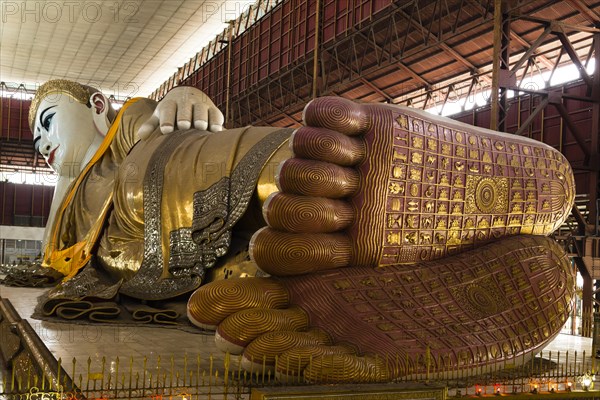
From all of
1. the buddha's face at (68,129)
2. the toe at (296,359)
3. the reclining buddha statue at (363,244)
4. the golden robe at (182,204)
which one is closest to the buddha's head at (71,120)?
the buddha's face at (68,129)

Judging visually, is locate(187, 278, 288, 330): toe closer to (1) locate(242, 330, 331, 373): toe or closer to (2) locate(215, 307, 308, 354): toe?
(2) locate(215, 307, 308, 354): toe

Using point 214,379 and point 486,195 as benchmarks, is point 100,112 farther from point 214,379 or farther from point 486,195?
point 214,379

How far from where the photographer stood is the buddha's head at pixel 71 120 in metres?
7.41

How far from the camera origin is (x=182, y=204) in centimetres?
461

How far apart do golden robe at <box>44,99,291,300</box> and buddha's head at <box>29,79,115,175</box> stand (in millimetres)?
2213

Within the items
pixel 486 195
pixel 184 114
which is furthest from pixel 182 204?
pixel 486 195

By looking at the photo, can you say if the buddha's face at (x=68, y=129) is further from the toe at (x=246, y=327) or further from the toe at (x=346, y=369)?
the toe at (x=346, y=369)

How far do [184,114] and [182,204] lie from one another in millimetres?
926

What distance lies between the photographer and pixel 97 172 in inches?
257

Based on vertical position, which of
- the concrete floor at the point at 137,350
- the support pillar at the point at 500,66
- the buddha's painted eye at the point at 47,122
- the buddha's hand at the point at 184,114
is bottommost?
the concrete floor at the point at 137,350

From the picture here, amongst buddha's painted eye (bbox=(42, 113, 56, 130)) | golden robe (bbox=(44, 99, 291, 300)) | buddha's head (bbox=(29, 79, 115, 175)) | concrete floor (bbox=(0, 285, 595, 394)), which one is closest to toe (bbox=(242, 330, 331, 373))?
concrete floor (bbox=(0, 285, 595, 394))

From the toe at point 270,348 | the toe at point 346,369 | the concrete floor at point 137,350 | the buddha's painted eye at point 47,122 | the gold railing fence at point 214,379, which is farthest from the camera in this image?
the buddha's painted eye at point 47,122

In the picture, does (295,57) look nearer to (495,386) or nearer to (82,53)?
(82,53)

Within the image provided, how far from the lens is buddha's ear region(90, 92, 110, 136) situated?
294 inches
